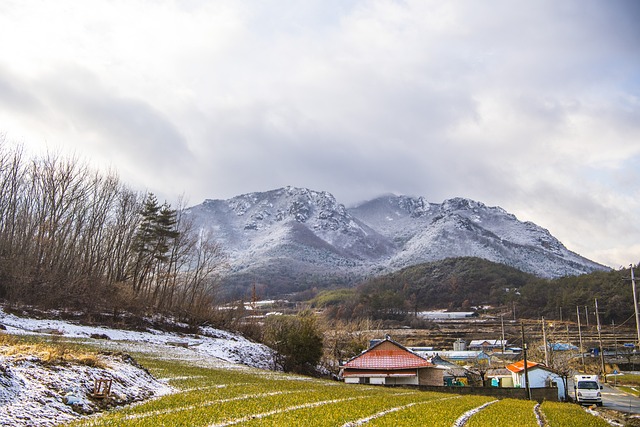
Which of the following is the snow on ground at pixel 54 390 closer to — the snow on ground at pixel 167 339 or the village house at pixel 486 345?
the snow on ground at pixel 167 339

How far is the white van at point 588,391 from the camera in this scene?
37.3 m

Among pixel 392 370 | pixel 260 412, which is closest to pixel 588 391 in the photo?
pixel 392 370

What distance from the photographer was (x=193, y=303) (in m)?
64.1

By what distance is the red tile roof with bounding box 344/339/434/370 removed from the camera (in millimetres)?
50719

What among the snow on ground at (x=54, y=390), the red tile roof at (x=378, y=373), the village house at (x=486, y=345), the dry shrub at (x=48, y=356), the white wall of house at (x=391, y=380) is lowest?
the white wall of house at (x=391, y=380)

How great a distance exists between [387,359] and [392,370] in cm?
157

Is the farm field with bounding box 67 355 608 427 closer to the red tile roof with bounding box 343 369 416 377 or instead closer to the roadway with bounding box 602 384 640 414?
the roadway with bounding box 602 384 640 414

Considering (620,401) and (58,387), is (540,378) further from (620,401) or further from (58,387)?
(58,387)

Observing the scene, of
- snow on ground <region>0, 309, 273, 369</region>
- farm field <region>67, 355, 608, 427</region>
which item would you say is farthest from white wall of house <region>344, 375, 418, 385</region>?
farm field <region>67, 355, 608, 427</region>

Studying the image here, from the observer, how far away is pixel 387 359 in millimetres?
51812

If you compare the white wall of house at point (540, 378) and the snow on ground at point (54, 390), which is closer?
the snow on ground at point (54, 390)

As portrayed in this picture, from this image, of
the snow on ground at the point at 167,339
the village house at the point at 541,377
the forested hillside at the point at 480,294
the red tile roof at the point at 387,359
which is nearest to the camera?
the snow on ground at the point at 167,339

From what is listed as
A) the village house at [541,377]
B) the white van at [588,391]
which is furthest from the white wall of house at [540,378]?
the white van at [588,391]

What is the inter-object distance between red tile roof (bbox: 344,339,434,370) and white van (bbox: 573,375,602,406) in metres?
15.5
